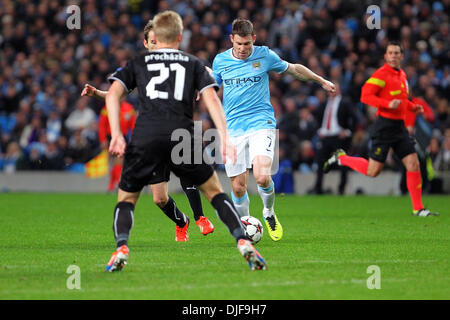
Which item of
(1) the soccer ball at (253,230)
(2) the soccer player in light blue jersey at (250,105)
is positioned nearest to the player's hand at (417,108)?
(2) the soccer player in light blue jersey at (250,105)

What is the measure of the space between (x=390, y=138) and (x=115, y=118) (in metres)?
7.46

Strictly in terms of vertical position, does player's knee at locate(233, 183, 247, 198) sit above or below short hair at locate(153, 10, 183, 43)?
below

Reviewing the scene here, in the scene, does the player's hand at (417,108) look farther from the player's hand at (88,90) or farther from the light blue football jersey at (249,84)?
the player's hand at (88,90)

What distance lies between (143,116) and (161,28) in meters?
0.74

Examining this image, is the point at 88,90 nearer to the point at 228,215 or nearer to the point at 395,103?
the point at 228,215

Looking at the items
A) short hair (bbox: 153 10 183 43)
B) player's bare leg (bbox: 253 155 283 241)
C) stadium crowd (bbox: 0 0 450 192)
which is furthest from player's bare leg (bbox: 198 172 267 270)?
stadium crowd (bbox: 0 0 450 192)

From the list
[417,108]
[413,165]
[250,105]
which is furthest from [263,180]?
[413,165]

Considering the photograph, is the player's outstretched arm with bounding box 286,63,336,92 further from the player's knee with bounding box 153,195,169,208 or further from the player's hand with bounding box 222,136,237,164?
the player's hand with bounding box 222,136,237,164

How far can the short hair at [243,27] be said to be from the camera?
31.2ft

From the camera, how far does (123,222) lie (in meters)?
7.13

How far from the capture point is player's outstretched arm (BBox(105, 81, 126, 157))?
6.74m

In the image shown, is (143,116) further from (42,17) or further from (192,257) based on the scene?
(42,17)

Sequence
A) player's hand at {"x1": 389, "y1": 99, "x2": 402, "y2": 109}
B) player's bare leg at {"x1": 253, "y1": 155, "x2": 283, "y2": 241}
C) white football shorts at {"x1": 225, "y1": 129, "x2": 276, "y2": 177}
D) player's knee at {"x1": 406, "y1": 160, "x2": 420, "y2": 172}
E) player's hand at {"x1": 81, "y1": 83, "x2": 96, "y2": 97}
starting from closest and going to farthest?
player's hand at {"x1": 81, "y1": 83, "x2": 96, "y2": 97} → player's bare leg at {"x1": 253, "y1": 155, "x2": 283, "y2": 241} → white football shorts at {"x1": 225, "y1": 129, "x2": 276, "y2": 177} → player's hand at {"x1": 389, "y1": 99, "x2": 402, "y2": 109} → player's knee at {"x1": 406, "y1": 160, "x2": 420, "y2": 172}

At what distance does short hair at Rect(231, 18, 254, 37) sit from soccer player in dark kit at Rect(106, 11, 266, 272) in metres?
2.50
